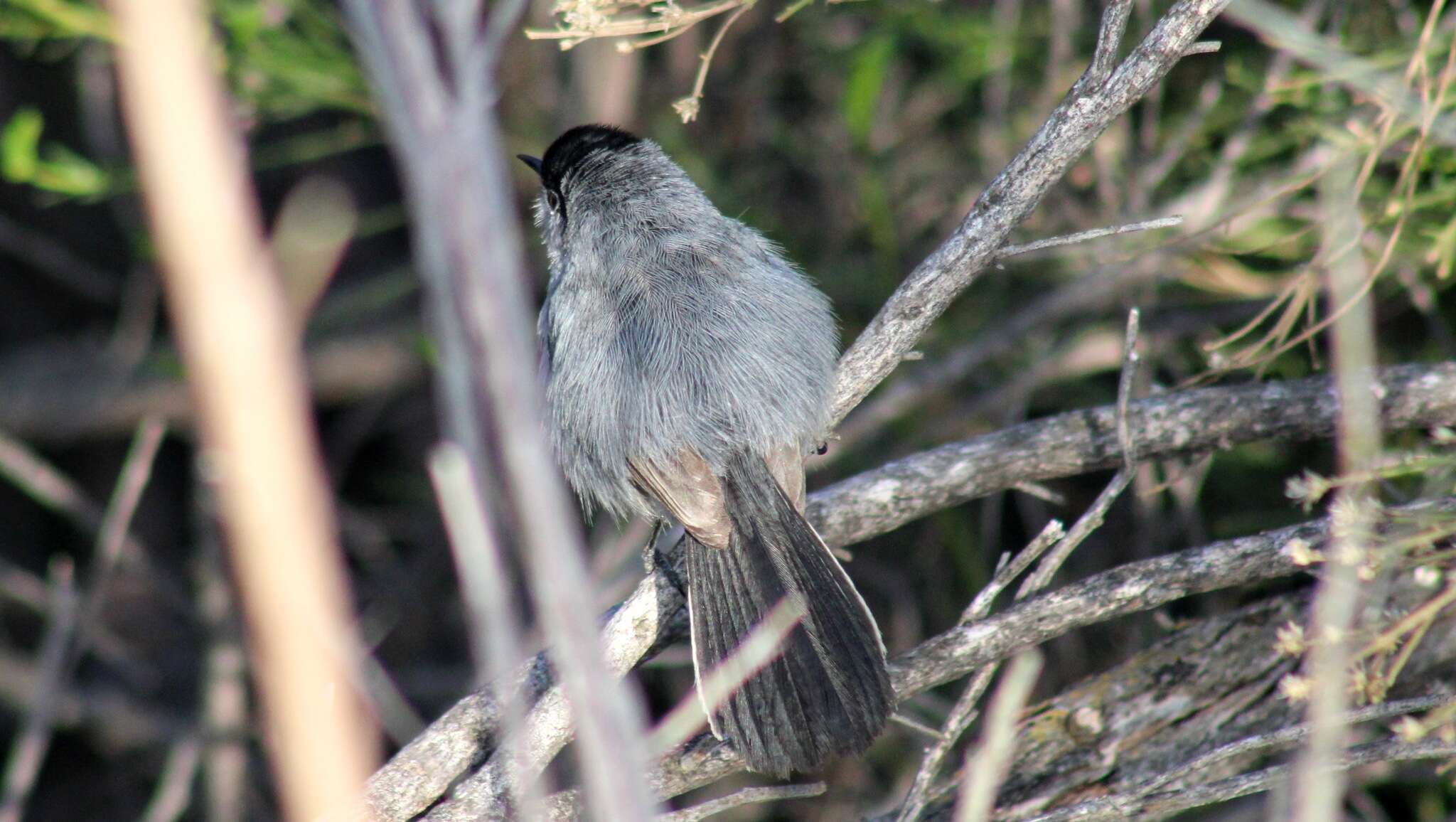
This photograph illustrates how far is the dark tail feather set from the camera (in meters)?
2.26

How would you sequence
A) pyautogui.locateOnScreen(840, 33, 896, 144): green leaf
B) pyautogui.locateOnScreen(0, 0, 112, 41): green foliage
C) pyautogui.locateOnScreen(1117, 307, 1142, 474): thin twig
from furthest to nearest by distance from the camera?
pyautogui.locateOnScreen(840, 33, 896, 144): green leaf < pyautogui.locateOnScreen(0, 0, 112, 41): green foliage < pyautogui.locateOnScreen(1117, 307, 1142, 474): thin twig

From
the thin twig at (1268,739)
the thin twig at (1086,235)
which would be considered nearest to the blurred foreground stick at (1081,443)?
the thin twig at (1086,235)

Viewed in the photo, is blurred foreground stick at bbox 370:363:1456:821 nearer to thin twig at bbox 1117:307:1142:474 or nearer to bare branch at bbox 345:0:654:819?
thin twig at bbox 1117:307:1142:474

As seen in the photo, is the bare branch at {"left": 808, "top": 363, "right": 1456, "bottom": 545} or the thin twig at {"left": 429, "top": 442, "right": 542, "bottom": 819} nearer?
the thin twig at {"left": 429, "top": 442, "right": 542, "bottom": 819}

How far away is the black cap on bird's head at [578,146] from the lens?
3.29 m

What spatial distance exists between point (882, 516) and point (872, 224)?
5.94 feet

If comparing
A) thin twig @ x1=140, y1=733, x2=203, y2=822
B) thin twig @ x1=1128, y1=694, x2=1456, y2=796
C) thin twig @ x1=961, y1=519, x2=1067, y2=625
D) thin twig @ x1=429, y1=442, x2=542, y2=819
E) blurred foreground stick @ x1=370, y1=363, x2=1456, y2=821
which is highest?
thin twig @ x1=429, y1=442, x2=542, y2=819

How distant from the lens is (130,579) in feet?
17.8

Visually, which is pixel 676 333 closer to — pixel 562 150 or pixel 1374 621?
pixel 562 150

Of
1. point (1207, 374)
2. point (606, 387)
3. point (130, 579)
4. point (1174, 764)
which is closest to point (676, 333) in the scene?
point (606, 387)

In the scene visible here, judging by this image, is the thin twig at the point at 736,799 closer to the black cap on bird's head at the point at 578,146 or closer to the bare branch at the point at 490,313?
the bare branch at the point at 490,313

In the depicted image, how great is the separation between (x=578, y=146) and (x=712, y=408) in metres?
0.99

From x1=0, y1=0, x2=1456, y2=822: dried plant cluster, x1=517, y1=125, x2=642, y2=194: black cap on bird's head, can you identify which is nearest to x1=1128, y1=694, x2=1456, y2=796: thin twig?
x1=0, y1=0, x2=1456, y2=822: dried plant cluster

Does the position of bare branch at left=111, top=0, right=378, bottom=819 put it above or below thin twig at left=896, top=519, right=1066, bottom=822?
above
